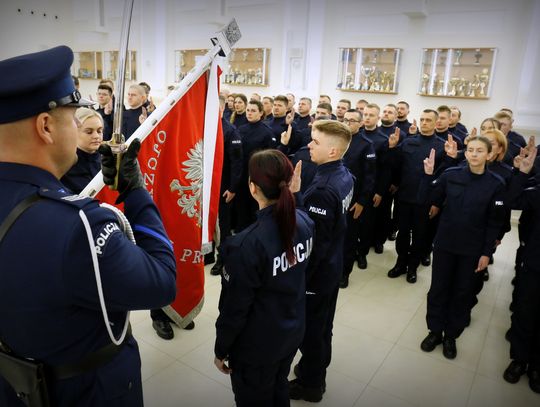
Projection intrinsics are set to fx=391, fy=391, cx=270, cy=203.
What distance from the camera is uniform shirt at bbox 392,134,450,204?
409 centimetres

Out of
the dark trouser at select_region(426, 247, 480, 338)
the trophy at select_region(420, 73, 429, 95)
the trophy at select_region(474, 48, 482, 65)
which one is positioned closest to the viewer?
the dark trouser at select_region(426, 247, 480, 338)

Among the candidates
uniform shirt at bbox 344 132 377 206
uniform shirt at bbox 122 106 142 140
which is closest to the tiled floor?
uniform shirt at bbox 344 132 377 206

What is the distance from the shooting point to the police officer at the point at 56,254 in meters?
0.85

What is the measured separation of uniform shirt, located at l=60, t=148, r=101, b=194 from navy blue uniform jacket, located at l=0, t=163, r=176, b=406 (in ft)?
4.09

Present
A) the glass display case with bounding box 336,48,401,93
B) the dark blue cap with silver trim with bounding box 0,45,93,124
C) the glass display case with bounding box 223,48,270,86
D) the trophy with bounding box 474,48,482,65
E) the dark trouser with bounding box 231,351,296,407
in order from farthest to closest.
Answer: the glass display case with bounding box 223,48,270,86 → the glass display case with bounding box 336,48,401,93 → the trophy with bounding box 474,48,482,65 → the dark trouser with bounding box 231,351,296,407 → the dark blue cap with silver trim with bounding box 0,45,93,124

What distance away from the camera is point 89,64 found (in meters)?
12.7

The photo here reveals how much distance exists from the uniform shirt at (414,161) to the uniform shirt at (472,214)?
1.30 meters

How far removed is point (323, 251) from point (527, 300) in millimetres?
1494

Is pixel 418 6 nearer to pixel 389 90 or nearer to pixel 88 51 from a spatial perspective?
pixel 389 90

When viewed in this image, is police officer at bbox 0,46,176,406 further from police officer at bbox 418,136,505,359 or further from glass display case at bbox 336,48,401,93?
glass display case at bbox 336,48,401,93

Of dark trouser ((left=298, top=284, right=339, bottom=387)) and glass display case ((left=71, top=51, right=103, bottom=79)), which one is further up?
glass display case ((left=71, top=51, right=103, bottom=79))

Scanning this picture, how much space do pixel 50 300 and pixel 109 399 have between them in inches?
13.9

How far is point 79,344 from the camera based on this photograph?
3.16 feet

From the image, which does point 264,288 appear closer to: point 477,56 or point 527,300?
point 527,300
